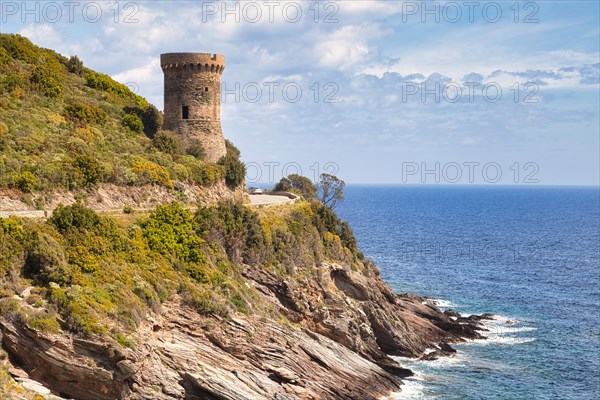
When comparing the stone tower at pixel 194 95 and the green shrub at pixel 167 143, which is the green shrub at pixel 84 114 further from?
the stone tower at pixel 194 95

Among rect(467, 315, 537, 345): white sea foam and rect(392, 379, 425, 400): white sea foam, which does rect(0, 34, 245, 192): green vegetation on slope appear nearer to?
rect(392, 379, 425, 400): white sea foam

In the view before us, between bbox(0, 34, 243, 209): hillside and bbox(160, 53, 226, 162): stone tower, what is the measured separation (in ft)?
4.59

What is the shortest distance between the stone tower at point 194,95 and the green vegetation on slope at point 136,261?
396 inches

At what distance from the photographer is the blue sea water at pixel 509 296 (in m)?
49.0

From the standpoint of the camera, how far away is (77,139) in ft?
165

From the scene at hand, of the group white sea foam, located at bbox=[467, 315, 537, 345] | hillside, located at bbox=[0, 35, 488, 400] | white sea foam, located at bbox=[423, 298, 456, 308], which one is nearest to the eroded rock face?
hillside, located at bbox=[0, 35, 488, 400]

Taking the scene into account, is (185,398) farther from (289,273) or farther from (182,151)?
(182,151)

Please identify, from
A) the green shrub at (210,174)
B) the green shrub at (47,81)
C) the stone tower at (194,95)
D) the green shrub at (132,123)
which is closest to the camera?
the green shrub at (210,174)

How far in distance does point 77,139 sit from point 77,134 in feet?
4.60

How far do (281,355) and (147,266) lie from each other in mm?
9170

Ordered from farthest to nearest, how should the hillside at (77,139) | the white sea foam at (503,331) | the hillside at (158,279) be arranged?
the white sea foam at (503,331)
the hillside at (77,139)
the hillside at (158,279)

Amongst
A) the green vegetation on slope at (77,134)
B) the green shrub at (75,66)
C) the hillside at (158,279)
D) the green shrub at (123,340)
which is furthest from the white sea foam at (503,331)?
the green shrub at (75,66)

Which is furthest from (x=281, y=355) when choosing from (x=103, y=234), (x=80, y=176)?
(x=80, y=176)

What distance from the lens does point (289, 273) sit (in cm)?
4806
